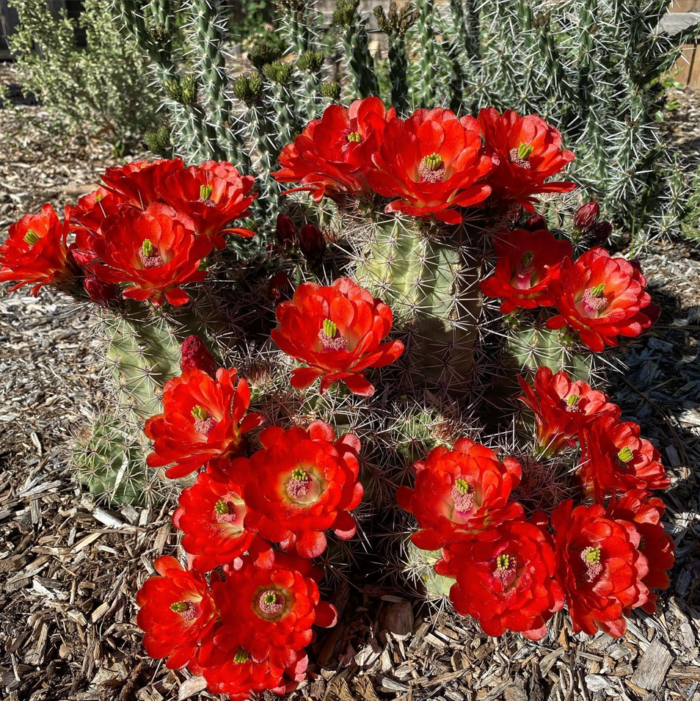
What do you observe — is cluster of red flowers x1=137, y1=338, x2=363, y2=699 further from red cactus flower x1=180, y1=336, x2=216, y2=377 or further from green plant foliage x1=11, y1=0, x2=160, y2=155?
green plant foliage x1=11, y1=0, x2=160, y2=155

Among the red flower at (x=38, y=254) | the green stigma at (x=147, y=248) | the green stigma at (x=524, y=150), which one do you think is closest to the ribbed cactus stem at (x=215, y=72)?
the red flower at (x=38, y=254)

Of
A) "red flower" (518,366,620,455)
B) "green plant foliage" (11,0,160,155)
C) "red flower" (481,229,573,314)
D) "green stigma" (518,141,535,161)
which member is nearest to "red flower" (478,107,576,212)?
"green stigma" (518,141,535,161)

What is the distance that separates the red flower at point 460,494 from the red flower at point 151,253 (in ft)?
2.75

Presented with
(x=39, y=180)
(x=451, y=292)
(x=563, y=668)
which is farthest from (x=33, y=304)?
(x=563, y=668)

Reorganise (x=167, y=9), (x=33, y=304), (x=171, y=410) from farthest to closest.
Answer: (x=33, y=304) → (x=167, y=9) → (x=171, y=410)

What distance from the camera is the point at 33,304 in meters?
3.61

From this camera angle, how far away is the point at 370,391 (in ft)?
4.98

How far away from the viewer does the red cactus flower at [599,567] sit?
153 cm

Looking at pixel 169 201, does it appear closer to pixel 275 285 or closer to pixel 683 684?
pixel 275 285

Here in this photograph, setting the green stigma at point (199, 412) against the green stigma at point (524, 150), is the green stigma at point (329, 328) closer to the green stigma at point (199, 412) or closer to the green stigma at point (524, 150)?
the green stigma at point (199, 412)

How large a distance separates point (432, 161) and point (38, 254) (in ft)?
3.94

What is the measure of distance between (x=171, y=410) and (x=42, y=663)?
1019 mm

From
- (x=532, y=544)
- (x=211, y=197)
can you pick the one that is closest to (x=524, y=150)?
(x=211, y=197)

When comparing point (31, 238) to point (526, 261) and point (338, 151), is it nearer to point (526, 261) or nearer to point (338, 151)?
point (338, 151)
